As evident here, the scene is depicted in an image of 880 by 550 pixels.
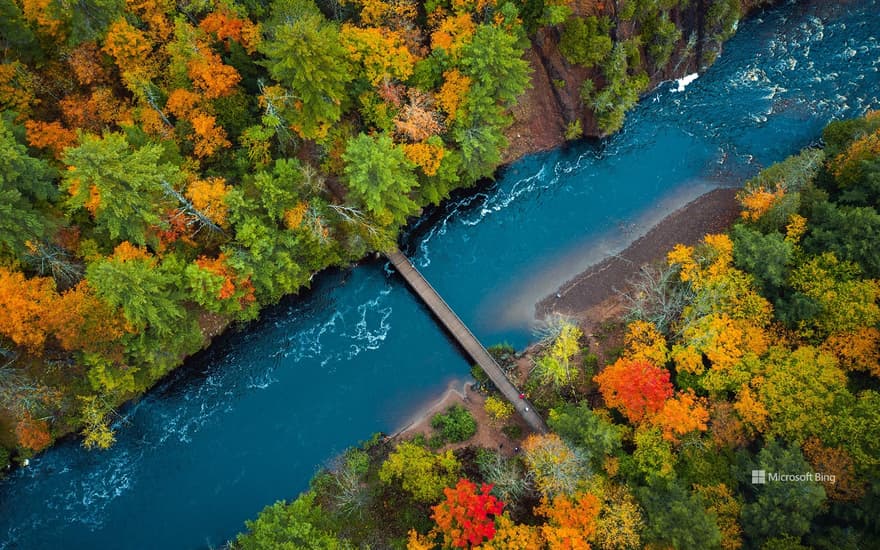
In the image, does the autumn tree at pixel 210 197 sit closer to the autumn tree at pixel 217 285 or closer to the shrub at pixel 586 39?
the autumn tree at pixel 217 285

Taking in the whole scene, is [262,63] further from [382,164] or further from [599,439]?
[599,439]

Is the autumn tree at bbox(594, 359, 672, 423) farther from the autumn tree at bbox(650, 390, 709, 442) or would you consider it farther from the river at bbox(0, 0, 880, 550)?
the river at bbox(0, 0, 880, 550)

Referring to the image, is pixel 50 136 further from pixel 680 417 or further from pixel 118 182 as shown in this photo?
pixel 680 417

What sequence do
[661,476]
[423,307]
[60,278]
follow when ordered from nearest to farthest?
[661,476] < [60,278] < [423,307]

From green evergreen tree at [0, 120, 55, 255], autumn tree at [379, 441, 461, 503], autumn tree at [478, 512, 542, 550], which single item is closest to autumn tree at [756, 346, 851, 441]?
autumn tree at [478, 512, 542, 550]

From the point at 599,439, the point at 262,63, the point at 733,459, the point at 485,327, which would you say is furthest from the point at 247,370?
the point at 733,459

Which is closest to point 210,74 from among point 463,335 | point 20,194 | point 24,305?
point 20,194
